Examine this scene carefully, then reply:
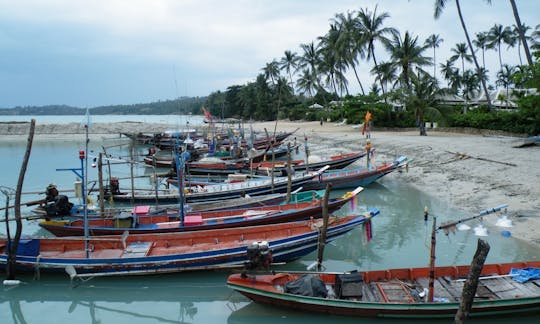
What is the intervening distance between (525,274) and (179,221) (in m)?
9.57

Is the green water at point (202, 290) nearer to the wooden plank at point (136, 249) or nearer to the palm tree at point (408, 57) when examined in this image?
the wooden plank at point (136, 249)

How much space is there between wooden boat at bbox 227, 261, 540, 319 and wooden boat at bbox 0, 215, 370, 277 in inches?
72.6

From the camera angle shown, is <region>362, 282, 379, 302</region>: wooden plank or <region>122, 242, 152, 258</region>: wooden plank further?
<region>122, 242, 152, 258</region>: wooden plank

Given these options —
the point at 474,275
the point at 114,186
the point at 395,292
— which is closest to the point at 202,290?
the point at 395,292

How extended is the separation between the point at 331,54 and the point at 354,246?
45.4m

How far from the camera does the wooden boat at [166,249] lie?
1048 centimetres

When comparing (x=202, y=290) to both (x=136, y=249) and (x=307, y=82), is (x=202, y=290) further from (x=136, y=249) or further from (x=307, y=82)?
(x=307, y=82)

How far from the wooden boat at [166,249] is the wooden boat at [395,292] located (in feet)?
6.05

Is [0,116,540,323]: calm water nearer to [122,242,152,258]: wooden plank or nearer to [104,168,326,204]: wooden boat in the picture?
[122,242,152,258]: wooden plank

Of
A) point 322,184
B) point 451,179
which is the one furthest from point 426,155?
point 322,184

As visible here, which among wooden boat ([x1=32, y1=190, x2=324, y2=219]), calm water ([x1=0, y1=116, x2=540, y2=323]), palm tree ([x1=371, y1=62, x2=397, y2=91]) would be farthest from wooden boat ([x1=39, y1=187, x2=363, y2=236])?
palm tree ([x1=371, y1=62, x2=397, y2=91])

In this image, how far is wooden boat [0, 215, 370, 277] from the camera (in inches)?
412

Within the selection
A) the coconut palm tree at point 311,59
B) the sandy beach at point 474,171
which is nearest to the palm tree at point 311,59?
the coconut palm tree at point 311,59

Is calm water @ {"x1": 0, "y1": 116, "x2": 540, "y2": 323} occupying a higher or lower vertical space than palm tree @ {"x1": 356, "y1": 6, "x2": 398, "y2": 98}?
lower
